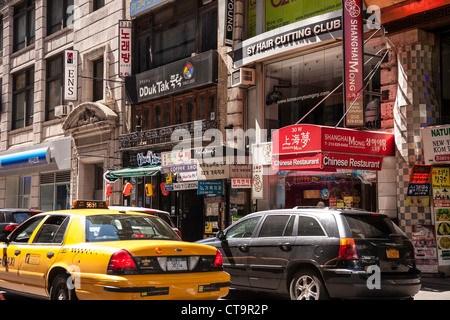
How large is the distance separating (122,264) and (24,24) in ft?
98.6

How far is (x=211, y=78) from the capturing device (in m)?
20.0

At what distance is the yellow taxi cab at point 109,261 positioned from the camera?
22.2 ft

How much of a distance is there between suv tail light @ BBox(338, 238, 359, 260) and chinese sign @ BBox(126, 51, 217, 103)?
1248cm

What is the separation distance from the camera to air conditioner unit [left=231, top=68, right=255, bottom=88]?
18.5m

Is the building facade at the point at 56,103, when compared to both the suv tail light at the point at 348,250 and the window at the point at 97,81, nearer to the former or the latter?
the window at the point at 97,81

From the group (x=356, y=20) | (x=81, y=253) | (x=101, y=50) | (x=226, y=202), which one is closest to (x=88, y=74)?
(x=101, y=50)

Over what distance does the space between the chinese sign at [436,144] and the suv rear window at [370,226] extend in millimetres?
4693

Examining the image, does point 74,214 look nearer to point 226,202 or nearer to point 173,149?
point 226,202

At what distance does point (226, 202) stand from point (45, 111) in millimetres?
15187

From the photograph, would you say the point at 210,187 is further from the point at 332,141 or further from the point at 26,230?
the point at 26,230

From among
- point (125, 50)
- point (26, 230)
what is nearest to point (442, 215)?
point (26, 230)

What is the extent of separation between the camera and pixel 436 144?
13.2 metres

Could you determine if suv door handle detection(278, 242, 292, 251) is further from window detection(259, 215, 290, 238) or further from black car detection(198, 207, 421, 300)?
window detection(259, 215, 290, 238)

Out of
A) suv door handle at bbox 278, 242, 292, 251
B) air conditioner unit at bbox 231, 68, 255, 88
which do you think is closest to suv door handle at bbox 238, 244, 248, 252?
suv door handle at bbox 278, 242, 292, 251
